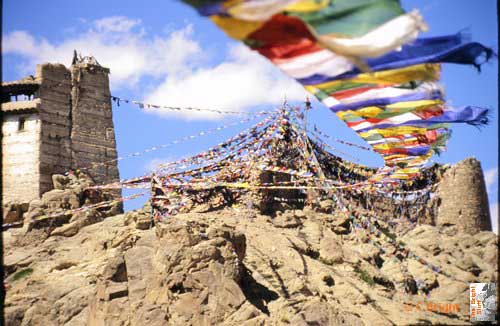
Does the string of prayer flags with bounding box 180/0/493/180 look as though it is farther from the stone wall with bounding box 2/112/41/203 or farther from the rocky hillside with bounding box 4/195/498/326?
the stone wall with bounding box 2/112/41/203

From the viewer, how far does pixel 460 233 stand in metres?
31.2

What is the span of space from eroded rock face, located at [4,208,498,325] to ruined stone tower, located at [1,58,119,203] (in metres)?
2.29

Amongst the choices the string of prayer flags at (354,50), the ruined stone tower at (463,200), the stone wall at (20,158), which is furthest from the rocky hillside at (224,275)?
the string of prayer flags at (354,50)

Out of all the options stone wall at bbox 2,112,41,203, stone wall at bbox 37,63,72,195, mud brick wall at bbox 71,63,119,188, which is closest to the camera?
stone wall at bbox 2,112,41,203

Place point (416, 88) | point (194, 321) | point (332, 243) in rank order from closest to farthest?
point (416, 88)
point (194, 321)
point (332, 243)

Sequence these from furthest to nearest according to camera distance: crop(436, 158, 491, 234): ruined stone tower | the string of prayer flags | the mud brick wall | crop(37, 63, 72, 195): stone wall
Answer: crop(436, 158, 491, 234): ruined stone tower < the mud brick wall < crop(37, 63, 72, 195): stone wall < the string of prayer flags

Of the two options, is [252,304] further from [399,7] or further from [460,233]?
[460,233]

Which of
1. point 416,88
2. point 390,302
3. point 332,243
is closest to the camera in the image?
point 416,88

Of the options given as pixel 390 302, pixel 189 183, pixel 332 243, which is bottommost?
pixel 390 302

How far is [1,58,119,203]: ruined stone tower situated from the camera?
24.9 m

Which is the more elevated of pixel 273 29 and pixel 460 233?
pixel 273 29

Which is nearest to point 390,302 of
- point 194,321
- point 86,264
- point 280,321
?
point 280,321

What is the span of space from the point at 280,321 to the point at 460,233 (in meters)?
16.5

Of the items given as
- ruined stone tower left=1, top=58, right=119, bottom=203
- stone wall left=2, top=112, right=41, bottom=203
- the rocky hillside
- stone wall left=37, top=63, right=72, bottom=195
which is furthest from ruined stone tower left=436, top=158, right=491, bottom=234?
stone wall left=2, top=112, right=41, bottom=203
